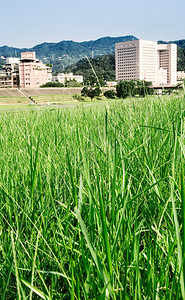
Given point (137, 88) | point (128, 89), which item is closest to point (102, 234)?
point (137, 88)

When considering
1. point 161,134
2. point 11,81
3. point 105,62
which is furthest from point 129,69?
point 161,134

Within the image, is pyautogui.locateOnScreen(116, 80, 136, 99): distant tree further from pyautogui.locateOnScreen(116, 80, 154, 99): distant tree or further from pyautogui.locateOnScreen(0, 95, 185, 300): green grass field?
pyautogui.locateOnScreen(0, 95, 185, 300): green grass field

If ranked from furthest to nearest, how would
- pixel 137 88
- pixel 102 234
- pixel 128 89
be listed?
pixel 128 89 → pixel 137 88 → pixel 102 234

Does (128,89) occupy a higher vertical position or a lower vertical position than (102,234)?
higher

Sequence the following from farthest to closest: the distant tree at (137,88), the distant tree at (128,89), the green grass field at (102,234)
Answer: the distant tree at (128,89), the distant tree at (137,88), the green grass field at (102,234)

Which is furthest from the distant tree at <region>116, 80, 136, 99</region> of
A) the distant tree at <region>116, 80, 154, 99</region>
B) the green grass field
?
the green grass field

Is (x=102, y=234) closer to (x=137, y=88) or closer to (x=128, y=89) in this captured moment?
(x=137, y=88)

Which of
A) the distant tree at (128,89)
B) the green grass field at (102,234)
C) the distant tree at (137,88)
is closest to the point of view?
the green grass field at (102,234)

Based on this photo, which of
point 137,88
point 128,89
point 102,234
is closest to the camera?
point 102,234

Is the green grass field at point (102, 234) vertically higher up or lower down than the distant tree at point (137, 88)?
lower down

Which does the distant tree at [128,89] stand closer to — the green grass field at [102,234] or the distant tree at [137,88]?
the distant tree at [137,88]

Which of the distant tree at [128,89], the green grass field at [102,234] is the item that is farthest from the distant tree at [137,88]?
the green grass field at [102,234]

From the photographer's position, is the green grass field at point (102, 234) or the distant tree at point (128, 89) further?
the distant tree at point (128, 89)

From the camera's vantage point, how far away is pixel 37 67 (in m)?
91.4
